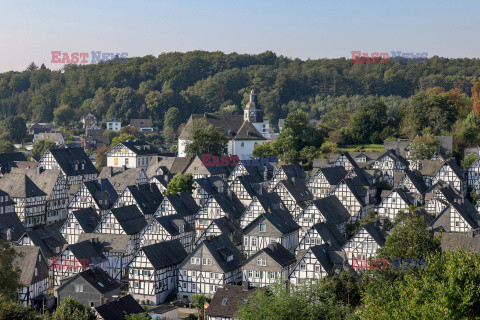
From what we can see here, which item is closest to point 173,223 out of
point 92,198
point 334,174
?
point 92,198

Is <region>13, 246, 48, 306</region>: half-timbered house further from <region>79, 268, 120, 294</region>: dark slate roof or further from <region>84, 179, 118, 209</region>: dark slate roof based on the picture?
<region>84, 179, 118, 209</region>: dark slate roof

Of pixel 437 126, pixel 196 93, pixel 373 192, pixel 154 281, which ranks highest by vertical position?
pixel 196 93

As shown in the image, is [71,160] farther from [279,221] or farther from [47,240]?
[279,221]

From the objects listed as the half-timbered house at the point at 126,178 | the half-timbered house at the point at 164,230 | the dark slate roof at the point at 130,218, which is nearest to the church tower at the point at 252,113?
the half-timbered house at the point at 126,178

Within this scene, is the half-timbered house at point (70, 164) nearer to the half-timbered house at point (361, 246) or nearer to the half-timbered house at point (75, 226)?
the half-timbered house at point (75, 226)

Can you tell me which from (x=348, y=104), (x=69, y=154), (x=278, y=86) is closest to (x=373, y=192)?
(x=69, y=154)

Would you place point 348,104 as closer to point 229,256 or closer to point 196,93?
point 196,93

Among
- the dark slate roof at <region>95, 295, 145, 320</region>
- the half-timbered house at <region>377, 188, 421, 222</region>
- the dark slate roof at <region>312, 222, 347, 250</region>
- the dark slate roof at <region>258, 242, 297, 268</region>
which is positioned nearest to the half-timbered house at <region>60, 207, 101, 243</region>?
the dark slate roof at <region>258, 242, 297, 268</region>
